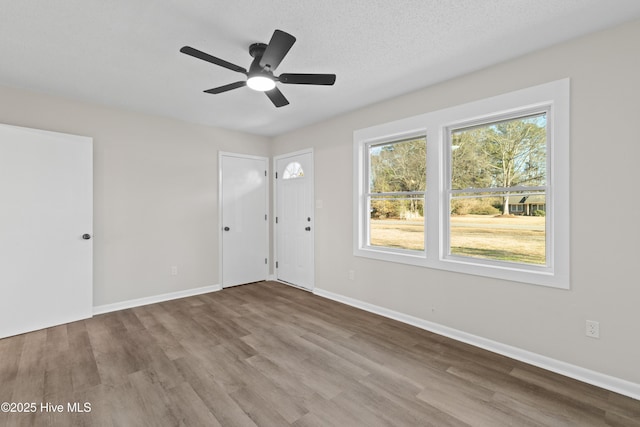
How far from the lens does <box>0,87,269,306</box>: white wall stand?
339 cm

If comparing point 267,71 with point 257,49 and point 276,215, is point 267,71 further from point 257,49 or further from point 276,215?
point 276,215

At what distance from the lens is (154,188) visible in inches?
156

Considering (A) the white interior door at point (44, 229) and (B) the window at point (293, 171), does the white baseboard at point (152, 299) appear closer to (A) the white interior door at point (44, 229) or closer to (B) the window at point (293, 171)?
(A) the white interior door at point (44, 229)

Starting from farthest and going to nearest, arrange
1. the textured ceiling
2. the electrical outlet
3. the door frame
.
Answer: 1. the door frame
2. the electrical outlet
3. the textured ceiling

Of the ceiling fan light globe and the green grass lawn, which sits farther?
the green grass lawn

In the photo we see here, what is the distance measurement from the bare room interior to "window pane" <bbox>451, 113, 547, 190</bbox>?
0.05 ft

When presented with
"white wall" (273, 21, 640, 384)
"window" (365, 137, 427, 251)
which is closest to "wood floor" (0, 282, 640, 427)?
"white wall" (273, 21, 640, 384)

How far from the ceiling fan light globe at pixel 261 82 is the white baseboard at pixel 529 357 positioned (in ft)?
8.94

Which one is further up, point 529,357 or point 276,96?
point 276,96

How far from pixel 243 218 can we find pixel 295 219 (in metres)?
0.89

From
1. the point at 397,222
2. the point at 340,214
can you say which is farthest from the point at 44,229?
the point at 397,222

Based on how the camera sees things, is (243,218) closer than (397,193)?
No

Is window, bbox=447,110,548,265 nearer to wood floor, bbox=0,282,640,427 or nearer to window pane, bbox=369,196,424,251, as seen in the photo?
window pane, bbox=369,196,424,251

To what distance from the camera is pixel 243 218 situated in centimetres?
485
